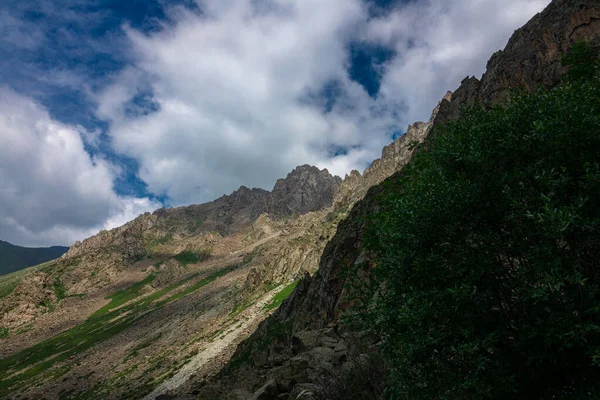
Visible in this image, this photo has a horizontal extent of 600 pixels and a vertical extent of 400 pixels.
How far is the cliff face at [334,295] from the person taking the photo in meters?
17.2

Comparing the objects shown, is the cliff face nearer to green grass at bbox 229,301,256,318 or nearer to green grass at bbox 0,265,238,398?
green grass at bbox 229,301,256,318

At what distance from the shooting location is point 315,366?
17.6 metres

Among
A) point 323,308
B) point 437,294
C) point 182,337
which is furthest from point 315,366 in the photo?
point 182,337

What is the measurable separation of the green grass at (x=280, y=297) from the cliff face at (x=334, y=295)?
19.3 metres

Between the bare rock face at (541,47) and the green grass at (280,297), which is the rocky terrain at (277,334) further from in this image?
the green grass at (280,297)

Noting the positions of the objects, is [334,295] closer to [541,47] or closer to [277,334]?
[277,334]

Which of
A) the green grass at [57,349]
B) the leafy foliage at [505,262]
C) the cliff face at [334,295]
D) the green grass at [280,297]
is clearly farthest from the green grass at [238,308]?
the leafy foliage at [505,262]

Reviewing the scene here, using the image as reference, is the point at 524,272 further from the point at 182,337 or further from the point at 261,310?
the point at 182,337

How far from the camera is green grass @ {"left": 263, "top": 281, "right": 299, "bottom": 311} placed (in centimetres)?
6892

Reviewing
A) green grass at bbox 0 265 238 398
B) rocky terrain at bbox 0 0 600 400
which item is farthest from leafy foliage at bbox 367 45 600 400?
green grass at bbox 0 265 238 398

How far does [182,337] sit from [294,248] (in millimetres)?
36554

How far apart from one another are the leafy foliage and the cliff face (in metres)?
2.11

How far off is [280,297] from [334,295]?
3907 cm

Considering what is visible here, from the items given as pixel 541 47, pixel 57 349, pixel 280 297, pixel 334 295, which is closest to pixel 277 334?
pixel 334 295
